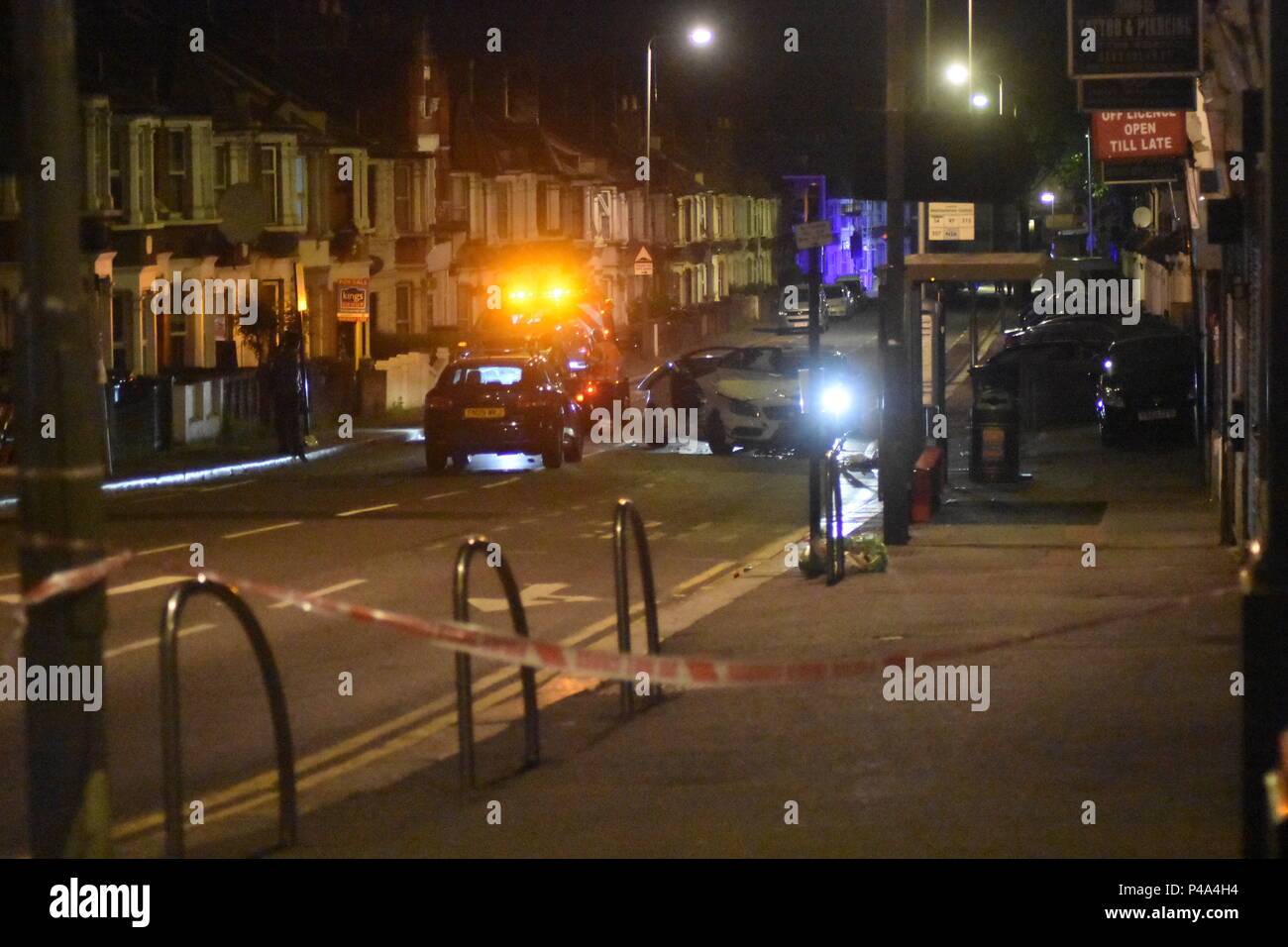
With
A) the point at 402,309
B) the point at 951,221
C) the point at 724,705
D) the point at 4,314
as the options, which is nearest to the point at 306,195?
the point at 402,309

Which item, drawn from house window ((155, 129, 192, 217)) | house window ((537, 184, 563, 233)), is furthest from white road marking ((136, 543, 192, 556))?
house window ((537, 184, 563, 233))

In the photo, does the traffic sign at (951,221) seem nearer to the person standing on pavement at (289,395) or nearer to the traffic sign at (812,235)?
the traffic sign at (812,235)

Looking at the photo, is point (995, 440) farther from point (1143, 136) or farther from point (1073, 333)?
point (1073, 333)

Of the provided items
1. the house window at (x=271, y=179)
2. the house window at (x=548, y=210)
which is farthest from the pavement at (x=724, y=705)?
the house window at (x=548, y=210)

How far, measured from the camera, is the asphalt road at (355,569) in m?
9.78

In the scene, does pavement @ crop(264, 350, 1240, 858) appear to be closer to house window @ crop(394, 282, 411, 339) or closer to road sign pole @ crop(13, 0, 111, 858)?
→ road sign pole @ crop(13, 0, 111, 858)

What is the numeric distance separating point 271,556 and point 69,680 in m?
11.9

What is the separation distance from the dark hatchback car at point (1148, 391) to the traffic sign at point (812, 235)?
15366 mm

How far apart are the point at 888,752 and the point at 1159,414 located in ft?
71.9

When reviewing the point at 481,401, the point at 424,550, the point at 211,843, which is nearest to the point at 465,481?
the point at 481,401

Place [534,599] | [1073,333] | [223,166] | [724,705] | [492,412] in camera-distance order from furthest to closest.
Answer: [223,166] < [1073,333] < [492,412] < [534,599] < [724,705]

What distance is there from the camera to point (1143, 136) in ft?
75.6

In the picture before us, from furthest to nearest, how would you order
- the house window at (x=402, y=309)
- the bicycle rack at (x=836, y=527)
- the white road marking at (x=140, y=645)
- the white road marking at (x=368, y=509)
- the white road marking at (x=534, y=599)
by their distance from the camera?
the house window at (x=402, y=309) < the white road marking at (x=368, y=509) < the bicycle rack at (x=836, y=527) < the white road marking at (x=534, y=599) < the white road marking at (x=140, y=645)

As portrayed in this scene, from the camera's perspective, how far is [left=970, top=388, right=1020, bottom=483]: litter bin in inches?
929
